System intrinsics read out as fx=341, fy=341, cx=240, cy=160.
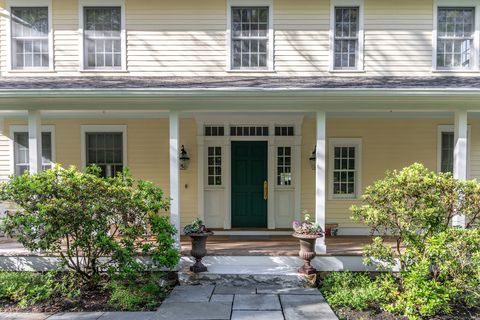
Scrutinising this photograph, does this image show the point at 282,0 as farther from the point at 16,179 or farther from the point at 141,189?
the point at 16,179

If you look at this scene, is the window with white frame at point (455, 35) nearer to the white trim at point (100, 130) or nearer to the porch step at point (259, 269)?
the porch step at point (259, 269)

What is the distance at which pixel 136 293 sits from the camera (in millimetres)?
5035

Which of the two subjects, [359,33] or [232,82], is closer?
[232,82]

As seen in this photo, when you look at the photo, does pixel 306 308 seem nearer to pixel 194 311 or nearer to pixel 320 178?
pixel 194 311

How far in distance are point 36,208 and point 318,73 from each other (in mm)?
6003

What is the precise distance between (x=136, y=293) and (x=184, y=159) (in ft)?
10.8

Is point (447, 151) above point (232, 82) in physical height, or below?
below

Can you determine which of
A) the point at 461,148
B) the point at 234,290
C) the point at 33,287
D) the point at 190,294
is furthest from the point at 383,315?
the point at 33,287

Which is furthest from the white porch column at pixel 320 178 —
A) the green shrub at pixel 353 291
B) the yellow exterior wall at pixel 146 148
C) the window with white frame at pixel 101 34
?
the window with white frame at pixel 101 34

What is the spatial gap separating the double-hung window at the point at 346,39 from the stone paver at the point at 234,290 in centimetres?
499

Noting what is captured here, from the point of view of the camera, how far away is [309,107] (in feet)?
19.2

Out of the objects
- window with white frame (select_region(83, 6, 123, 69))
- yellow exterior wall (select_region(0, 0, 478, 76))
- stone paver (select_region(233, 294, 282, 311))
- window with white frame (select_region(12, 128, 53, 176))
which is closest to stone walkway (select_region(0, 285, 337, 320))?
stone paver (select_region(233, 294, 282, 311))

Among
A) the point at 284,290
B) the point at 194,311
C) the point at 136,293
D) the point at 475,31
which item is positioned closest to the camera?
the point at 194,311

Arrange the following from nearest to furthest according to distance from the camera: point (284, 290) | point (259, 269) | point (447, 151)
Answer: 1. point (284, 290)
2. point (259, 269)
3. point (447, 151)
